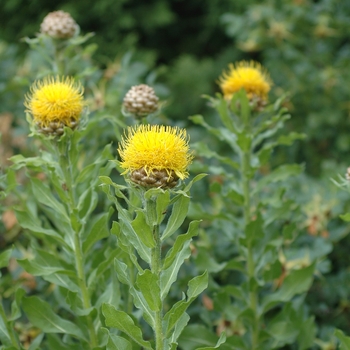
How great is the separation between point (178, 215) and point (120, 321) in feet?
1.11

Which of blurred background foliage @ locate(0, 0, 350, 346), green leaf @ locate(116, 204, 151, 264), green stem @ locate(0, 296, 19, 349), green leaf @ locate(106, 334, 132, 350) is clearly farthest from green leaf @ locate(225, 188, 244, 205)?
green stem @ locate(0, 296, 19, 349)

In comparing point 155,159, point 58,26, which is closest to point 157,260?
point 155,159

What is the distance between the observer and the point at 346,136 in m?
4.30

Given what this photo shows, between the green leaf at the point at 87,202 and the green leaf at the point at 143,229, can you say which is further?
the green leaf at the point at 87,202

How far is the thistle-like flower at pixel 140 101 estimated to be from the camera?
7.45 feet

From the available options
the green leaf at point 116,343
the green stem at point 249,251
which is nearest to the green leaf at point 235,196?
the green stem at point 249,251

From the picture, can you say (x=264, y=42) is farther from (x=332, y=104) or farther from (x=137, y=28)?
(x=137, y=28)

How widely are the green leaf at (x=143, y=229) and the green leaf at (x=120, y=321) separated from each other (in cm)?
21

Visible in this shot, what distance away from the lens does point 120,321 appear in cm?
170

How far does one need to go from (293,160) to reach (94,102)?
182 cm

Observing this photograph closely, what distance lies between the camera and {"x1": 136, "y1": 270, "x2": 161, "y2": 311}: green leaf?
5.28 feet

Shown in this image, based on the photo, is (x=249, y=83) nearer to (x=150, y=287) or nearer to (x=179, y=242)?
(x=179, y=242)

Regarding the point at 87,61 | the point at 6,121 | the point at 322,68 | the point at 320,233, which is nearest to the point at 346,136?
the point at 322,68

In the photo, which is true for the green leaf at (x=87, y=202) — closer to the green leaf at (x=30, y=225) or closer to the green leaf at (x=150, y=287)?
the green leaf at (x=30, y=225)
